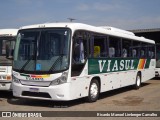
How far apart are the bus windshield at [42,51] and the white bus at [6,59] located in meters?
1.10

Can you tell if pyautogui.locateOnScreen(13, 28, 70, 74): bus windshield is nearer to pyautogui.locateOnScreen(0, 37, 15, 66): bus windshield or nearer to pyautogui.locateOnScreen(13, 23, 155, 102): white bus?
pyautogui.locateOnScreen(13, 23, 155, 102): white bus

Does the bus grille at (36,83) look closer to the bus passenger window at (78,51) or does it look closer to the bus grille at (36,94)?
the bus grille at (36,94)

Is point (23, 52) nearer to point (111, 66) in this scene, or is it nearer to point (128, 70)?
point (111, 66)

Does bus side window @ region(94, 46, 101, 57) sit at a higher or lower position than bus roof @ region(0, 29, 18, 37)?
lower

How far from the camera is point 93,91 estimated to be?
1269 centimetres

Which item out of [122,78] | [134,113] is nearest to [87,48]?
[134,113]

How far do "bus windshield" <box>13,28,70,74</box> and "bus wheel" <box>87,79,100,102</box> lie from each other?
2.03m

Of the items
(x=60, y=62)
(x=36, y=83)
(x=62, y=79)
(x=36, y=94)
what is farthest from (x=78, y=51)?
(x=36, y=94)

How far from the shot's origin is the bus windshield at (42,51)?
10961mm

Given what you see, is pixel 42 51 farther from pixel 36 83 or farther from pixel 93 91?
pixel 93 91

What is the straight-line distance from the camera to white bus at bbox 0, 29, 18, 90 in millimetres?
13219

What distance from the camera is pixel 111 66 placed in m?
14.3

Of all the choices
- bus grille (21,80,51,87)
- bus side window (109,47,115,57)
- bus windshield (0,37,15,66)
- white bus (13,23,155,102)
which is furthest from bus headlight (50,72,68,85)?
bus side window (109,47,115,57)

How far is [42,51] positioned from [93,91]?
8.76ft
